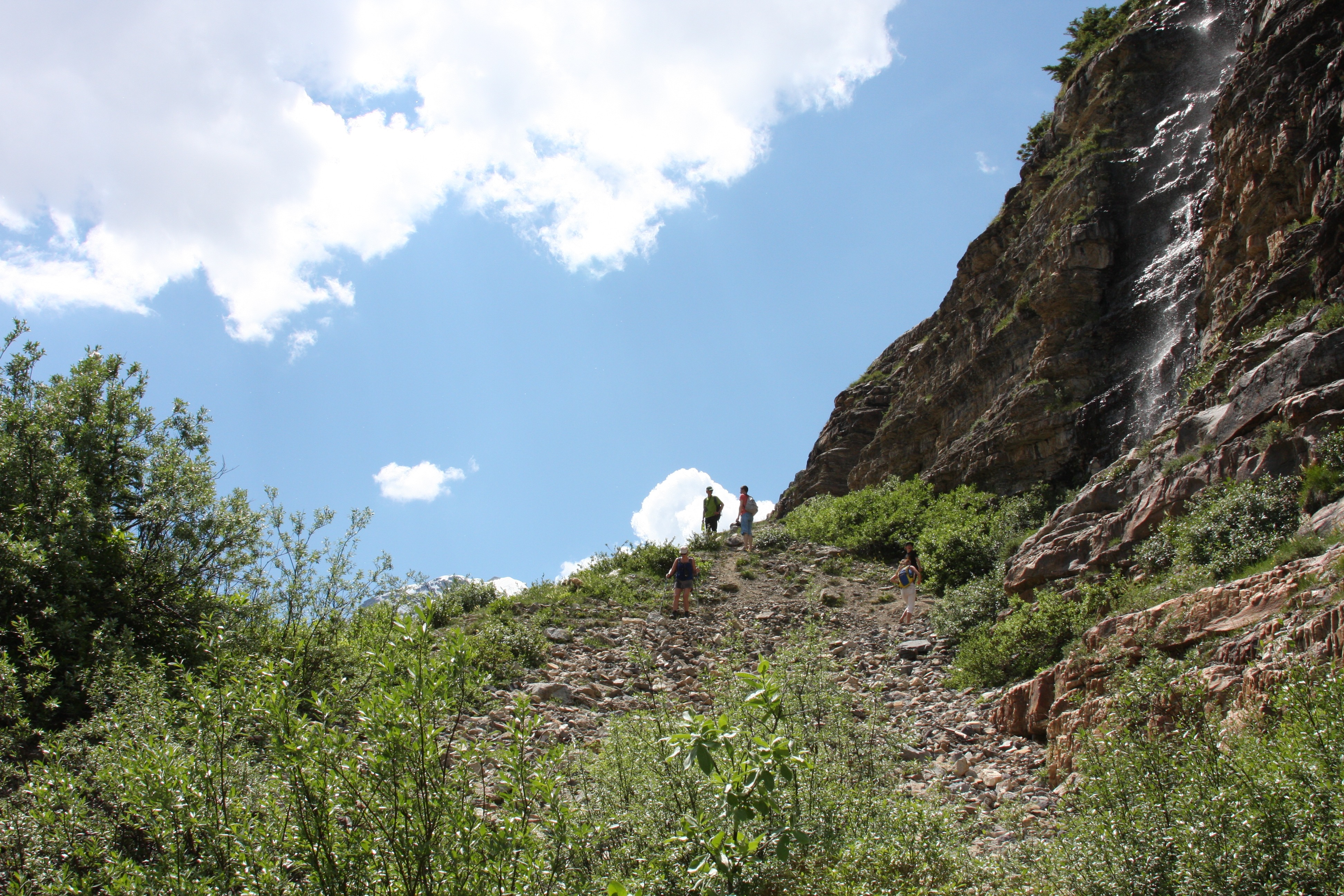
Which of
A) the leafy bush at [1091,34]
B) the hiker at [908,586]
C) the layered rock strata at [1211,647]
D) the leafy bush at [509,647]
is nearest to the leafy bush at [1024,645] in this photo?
the layered rock strata at [1211,647]

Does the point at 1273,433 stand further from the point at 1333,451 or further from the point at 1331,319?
Answer: the point at 1331,319

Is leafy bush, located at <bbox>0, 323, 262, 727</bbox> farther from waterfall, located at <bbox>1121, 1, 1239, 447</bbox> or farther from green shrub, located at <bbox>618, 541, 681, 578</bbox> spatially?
waterfall, located at <bbox>1121, 1, 1239, 447</bbox>

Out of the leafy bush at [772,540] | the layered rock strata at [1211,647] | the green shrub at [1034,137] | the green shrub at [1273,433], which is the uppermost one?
the green shrub at [1034,137]

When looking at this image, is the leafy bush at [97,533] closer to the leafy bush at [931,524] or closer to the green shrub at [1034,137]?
the leafy bush at [931,524]

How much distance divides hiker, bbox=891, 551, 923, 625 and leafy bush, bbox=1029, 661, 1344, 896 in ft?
31.7

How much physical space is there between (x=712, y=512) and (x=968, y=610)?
38.3 feet

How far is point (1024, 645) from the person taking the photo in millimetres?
9328

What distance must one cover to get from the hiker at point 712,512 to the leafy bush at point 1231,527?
14422 millimetres

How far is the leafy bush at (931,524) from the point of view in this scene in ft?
53.9

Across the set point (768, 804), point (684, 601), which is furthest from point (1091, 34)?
point (768, 804)

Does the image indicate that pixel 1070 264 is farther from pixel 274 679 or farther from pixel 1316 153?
pixel 274 679

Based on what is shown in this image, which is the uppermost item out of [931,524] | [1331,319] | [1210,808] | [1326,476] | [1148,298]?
[1148,298]

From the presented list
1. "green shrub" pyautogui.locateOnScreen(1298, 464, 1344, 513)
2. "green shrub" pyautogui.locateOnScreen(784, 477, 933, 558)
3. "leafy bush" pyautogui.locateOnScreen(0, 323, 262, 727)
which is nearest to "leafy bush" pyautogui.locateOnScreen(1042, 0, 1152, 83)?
"green shrub" pyautogui.locateOnScreen(784, 477, 933, 558)

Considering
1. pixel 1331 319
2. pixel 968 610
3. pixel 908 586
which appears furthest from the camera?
pixel 908 586
